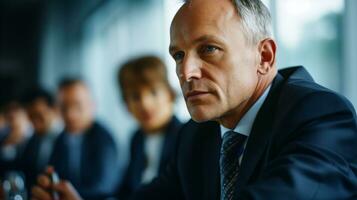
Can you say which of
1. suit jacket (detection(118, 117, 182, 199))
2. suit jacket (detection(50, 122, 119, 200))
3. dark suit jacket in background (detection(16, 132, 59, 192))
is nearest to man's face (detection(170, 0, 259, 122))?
suit jacket (detection(118, 117, 182, 199))

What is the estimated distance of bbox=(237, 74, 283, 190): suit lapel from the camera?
51.1 inches

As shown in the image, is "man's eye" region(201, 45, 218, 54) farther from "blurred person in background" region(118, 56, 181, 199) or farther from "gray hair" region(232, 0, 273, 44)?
"blurred person in background" region(118, 56, 181, 199)

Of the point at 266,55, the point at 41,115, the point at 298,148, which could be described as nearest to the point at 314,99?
the point at 298,148

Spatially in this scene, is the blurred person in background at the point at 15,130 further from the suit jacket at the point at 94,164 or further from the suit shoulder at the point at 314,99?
the suit shoulder at the point at 314,99

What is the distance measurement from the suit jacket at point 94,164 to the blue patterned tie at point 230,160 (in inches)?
74.9

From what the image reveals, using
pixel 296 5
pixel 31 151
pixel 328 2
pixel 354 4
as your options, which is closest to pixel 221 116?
pixel 354 4

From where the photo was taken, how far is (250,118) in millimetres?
1459

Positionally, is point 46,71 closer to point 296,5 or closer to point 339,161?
point 296,5

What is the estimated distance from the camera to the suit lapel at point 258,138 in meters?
1.30

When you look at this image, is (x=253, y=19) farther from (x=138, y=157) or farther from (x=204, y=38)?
(x=138, y=157)

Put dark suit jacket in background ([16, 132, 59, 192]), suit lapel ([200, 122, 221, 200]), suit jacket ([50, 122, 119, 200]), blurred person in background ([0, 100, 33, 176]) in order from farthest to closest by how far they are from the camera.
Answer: blurred person in background ([0, 100, 33, 176]) → dark suit jacket in background ([16, 132, 59, 192]) → suit jacket ([50, 122, 119, 200]) → suit lapel ([200, 122, 221, 200])

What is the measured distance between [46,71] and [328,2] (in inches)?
268

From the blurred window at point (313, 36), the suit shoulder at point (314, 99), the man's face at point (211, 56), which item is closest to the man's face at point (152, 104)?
the blurred window at point (313, 36)

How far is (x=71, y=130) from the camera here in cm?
372
